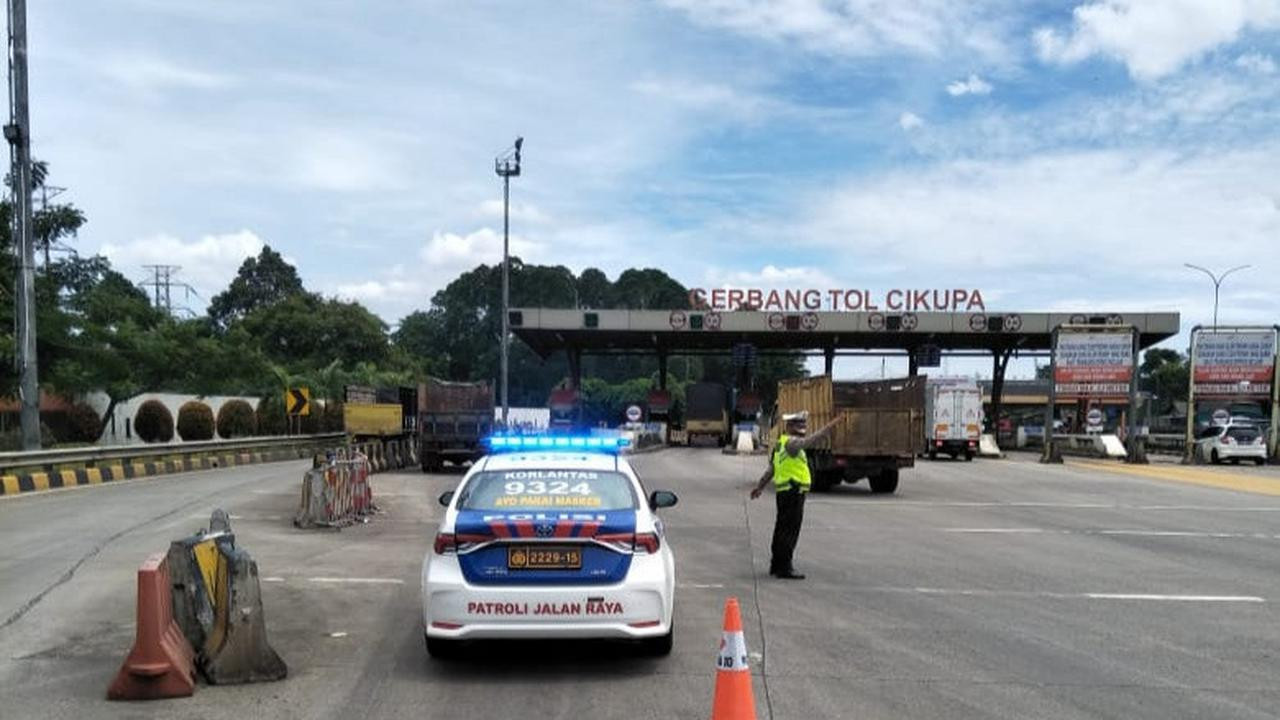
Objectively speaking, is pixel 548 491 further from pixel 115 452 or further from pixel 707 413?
pixel 707 413

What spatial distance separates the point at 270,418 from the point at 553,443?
4382cm

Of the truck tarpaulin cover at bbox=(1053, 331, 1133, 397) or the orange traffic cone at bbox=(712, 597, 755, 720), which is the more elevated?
the truck tarpaulin cover at bbox=(1053, 331, 1133, 397)

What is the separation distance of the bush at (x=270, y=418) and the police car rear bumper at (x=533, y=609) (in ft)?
146

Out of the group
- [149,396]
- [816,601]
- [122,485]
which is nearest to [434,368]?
[149,396]

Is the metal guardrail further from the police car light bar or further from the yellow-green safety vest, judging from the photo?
the yellow-green safety vest

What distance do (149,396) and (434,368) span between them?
187ft

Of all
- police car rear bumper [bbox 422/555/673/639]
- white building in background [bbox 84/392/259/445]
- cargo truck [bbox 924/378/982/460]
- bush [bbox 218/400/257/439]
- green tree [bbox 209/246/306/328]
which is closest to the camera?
police car rear bumper [bbox 422/555/673/639]

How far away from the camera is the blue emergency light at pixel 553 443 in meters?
8.70

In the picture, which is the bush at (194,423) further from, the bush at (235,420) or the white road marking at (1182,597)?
the white road marking at (1182,597)

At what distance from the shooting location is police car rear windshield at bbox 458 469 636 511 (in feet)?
24.0

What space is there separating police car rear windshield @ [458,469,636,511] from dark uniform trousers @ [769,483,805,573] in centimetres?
350

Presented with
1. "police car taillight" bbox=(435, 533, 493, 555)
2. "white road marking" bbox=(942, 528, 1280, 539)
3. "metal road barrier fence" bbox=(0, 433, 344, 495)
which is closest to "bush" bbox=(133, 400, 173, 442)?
"metal road barrier fence" bbox=(0, 433, 344, 495)

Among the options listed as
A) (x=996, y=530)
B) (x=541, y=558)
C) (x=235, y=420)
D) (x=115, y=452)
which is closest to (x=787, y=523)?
(x=541, y=558)

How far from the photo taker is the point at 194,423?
4300 cm
